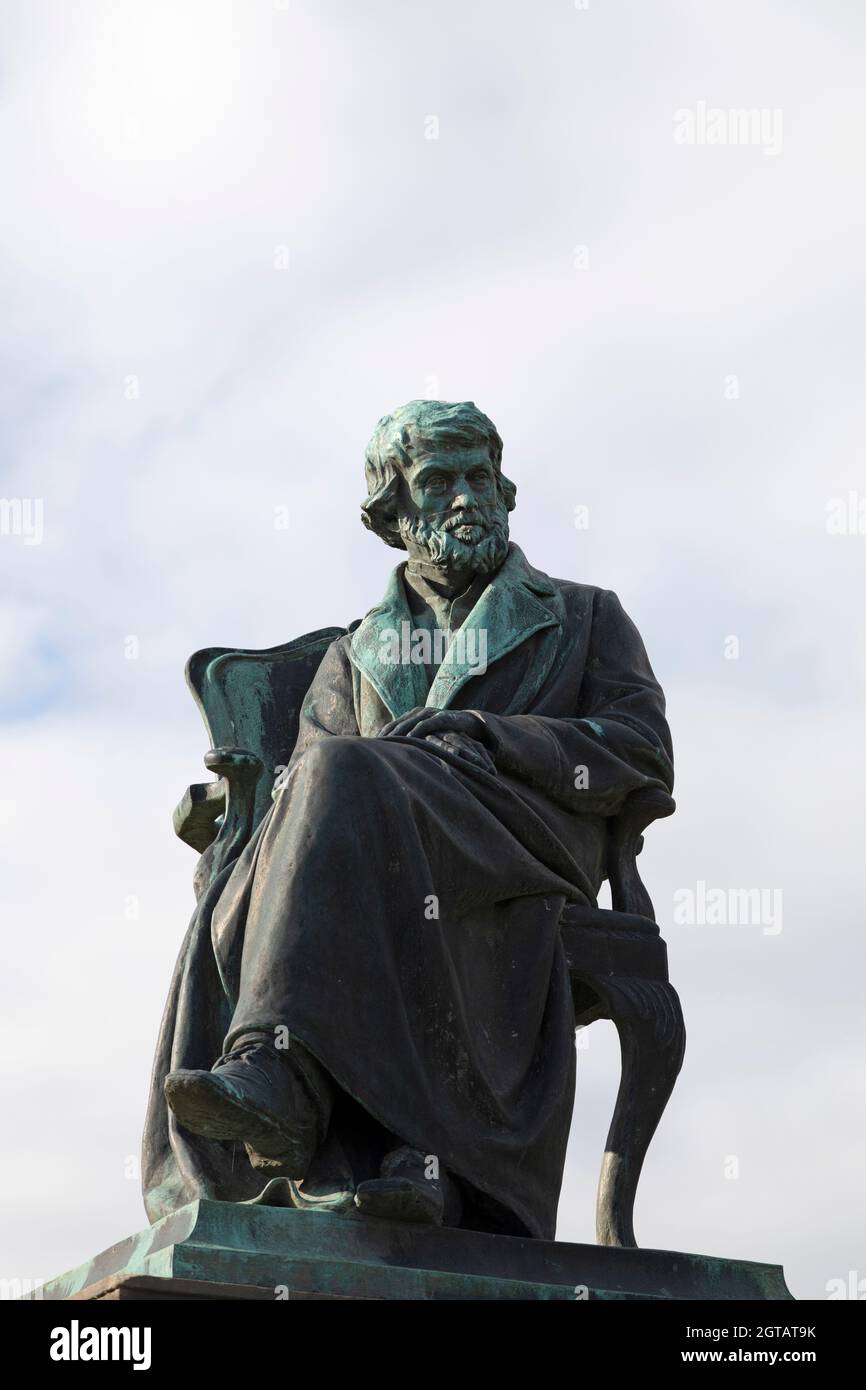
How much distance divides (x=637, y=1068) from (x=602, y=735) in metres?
1.16

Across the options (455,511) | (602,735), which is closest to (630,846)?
(602,735)

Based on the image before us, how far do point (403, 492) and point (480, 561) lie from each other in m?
0.40

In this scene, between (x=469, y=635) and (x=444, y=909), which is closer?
(x=444, y=909)

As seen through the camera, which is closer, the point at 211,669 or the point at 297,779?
the point at 297,779

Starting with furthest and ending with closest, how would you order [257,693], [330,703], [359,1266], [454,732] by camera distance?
[257,693] < [330,703] < [454,732] < [359,1266]

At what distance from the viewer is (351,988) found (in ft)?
27.7

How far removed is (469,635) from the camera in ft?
31.8

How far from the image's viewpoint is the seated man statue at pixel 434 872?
8.34 m

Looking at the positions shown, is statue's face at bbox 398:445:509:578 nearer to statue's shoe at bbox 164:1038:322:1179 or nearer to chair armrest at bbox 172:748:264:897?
chair armrest at bbox 172:748:264:897

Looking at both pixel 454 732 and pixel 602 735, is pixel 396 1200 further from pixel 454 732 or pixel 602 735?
pixel 602 735

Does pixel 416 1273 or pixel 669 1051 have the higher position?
pixel 669 1051

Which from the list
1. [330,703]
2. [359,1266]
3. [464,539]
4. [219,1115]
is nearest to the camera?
[359,1266]
